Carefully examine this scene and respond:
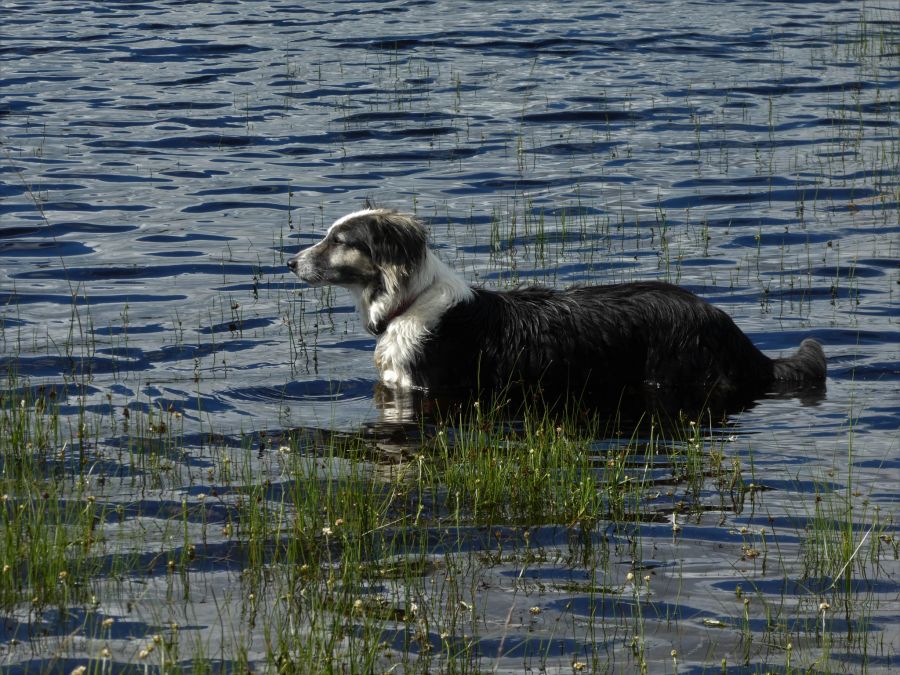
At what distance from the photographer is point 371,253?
9922 mm

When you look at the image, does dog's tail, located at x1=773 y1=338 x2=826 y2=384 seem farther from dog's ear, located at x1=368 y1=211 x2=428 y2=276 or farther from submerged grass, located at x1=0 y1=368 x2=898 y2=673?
dog's ear, located at x1=368 y1=211 x2=428 y2=276

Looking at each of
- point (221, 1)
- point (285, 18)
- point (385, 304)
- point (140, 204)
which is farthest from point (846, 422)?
point (221, 1)

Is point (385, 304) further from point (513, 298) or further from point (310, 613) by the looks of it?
point (310, 613)

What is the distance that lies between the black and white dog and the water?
464mm

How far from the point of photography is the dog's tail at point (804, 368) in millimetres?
9844

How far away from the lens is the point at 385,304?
10117 mm

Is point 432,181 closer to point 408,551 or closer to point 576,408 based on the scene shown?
point 576,408

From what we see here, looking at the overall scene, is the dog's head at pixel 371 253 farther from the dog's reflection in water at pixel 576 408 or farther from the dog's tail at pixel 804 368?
the dog's tail at pixel 804 368

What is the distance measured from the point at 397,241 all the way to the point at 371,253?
0.22m

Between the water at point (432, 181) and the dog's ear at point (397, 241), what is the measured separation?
3.07 ft

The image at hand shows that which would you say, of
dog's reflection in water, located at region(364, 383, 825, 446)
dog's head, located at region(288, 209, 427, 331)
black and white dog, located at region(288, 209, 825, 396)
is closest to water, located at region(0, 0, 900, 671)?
dog's reflection in water, located at region(364, 383, 825, 446)

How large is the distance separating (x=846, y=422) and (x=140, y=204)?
8707mm

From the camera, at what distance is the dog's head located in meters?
9.87

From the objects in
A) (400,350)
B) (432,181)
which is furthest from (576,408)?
(432,181)
